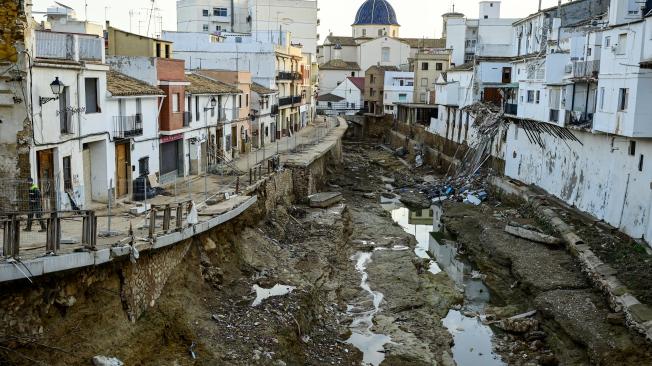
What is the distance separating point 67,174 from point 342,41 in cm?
9417

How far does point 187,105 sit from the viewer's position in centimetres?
3441

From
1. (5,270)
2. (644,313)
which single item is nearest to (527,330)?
(644,313)

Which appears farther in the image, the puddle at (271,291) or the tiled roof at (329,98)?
the tiled roof at (329,98)

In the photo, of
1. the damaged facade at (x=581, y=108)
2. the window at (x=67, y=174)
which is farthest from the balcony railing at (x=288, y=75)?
the window at (x=67, y=174)

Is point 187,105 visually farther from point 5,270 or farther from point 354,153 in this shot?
point 354,153

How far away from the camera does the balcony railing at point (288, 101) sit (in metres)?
58.9

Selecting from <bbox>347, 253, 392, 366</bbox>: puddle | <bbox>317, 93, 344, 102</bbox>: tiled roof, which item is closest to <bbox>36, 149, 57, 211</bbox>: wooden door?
<bbox>347, 253, 392, 366</bbox>: puddle

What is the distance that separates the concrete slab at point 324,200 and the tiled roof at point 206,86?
8.80m

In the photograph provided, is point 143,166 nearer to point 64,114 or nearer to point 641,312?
point 64,114

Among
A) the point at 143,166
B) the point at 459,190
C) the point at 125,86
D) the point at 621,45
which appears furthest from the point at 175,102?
the point at 459,190

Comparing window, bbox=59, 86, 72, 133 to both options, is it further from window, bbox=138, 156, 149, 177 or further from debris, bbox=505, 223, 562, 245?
debris, bbox=505, 223, 562, 245

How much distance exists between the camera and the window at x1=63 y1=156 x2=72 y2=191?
22316 millimetres

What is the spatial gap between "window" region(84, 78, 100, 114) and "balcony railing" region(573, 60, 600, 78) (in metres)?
23.9

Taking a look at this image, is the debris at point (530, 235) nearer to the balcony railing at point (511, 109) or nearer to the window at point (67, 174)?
the balcony railing at point (511, 109)
